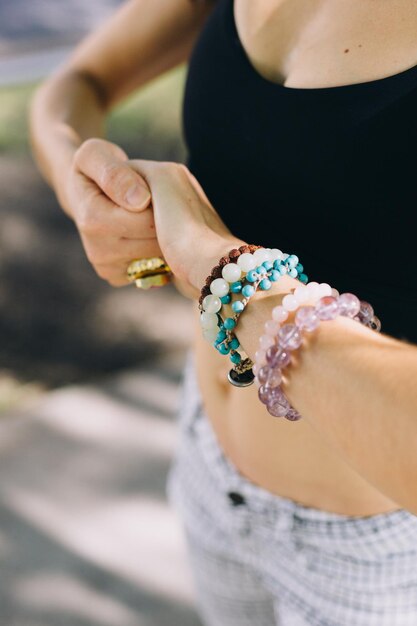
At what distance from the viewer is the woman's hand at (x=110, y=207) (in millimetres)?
731

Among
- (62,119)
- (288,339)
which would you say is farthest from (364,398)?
(62,119)

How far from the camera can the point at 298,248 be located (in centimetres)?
77

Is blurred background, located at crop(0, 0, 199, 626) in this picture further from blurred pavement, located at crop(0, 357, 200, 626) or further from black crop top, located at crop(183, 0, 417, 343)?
black crop top, located at crop(183, 0, 417, 343)

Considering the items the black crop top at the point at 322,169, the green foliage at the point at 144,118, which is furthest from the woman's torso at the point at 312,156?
the green foliage at the point at 144,118

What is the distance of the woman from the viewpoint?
55 centimetres

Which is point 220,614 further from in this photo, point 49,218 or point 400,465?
point 49,218

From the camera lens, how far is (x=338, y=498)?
0.82 meters

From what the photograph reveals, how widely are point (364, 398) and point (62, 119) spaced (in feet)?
2.20

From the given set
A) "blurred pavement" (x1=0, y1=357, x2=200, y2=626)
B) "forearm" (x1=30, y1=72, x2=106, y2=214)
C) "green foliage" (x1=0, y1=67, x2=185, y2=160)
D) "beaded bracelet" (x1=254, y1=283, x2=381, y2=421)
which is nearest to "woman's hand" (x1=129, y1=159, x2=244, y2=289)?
"beaded bracelet" (x1=254, y1=283, x2=381, y2=421)

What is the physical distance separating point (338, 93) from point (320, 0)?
134 millimetres

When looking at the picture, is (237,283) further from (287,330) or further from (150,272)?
(150,272)

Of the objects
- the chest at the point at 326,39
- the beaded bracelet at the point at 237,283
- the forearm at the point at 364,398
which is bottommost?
the forearm at the point at 364,398

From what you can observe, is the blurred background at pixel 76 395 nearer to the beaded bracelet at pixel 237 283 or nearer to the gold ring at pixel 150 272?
the gold ring at pixel 150 272

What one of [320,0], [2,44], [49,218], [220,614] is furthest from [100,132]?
[2,44]
